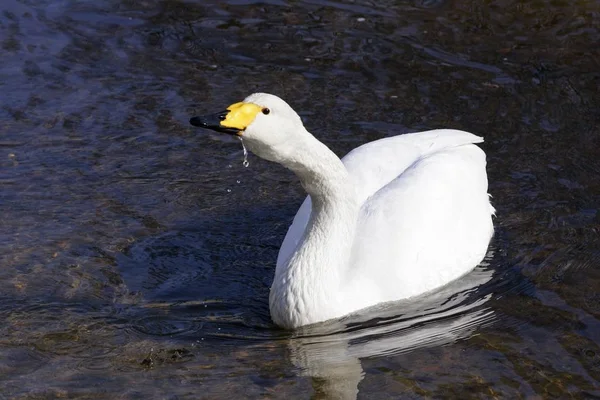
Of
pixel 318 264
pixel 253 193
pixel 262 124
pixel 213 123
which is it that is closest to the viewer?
pixel 213 123

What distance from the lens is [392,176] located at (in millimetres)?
8023

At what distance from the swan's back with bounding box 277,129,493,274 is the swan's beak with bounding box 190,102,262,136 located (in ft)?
5.34

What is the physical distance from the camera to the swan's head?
5.80 m

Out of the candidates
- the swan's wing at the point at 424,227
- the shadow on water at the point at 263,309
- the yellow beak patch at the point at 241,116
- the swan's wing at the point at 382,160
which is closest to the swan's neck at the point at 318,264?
the shadow on water at the point at 263,309

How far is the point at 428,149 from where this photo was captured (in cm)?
833

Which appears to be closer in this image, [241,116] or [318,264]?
[241,116]

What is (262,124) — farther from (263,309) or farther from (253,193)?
(253,193)

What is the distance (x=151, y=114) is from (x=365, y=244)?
362cm

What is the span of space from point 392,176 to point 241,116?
2.41 m

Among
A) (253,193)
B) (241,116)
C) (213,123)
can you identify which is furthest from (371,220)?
(213,123)

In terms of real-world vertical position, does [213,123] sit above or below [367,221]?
above

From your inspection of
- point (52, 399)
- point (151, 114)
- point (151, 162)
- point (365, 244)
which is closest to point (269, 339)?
point (365, 244)

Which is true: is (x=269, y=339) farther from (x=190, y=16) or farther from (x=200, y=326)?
(x=190, y=16)

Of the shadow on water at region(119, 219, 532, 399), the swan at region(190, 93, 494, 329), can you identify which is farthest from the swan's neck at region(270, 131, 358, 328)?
the shadow on water at region(119, 219, 532, 399)
